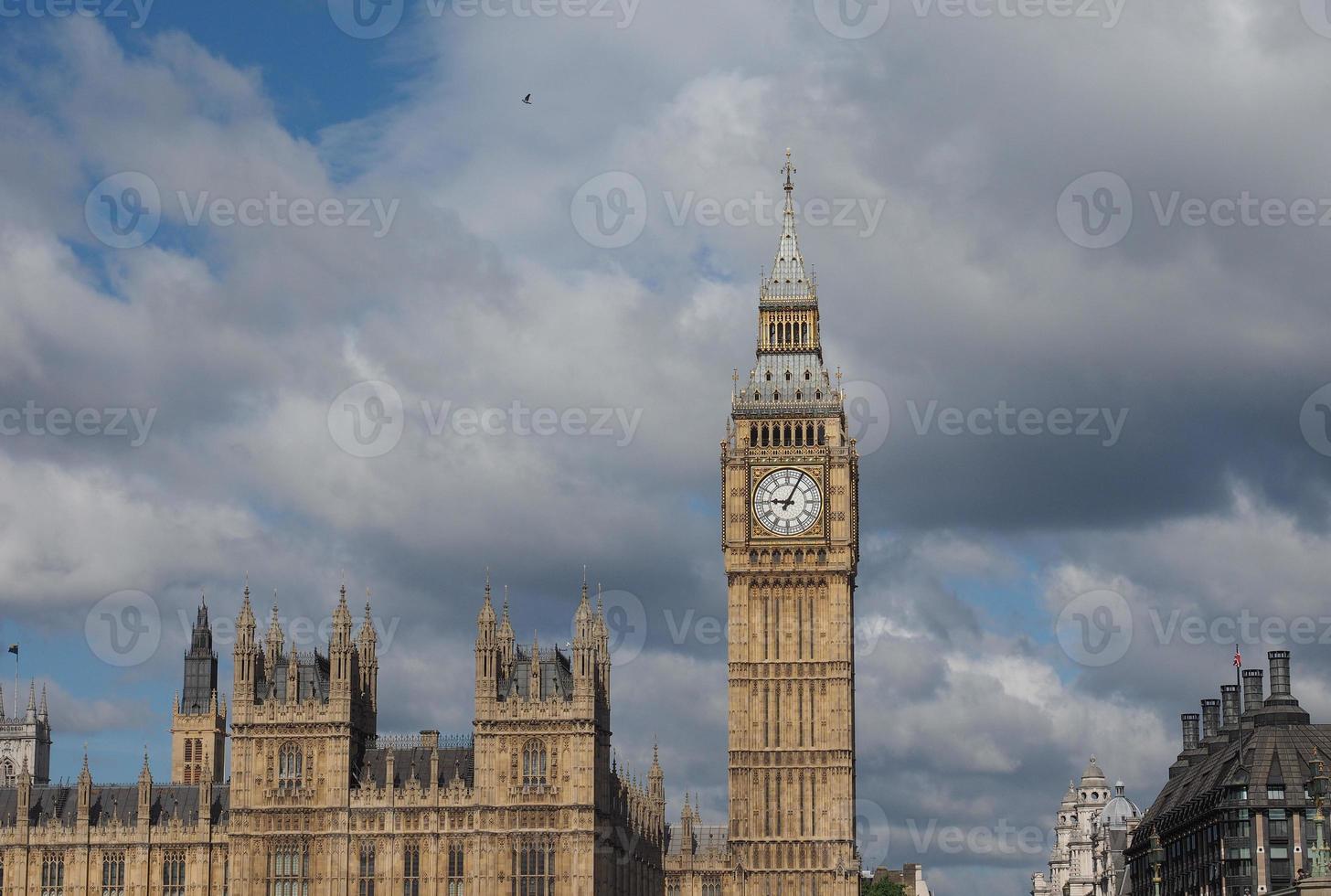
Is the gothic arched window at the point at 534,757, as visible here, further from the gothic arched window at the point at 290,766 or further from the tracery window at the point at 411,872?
the gothic arched window at the point at 290,766

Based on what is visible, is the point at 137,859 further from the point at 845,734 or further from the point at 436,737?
the point at 845,734

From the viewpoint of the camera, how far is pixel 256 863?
148 meters

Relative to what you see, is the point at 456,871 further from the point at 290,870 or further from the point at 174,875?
the point at 174,875

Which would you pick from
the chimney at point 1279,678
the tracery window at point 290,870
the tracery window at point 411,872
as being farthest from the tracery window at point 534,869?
the chimney at point 1279,678

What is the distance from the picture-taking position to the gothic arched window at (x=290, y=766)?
149m

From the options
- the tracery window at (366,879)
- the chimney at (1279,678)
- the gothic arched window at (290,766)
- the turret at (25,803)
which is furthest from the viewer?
the chimney at (1279,678)

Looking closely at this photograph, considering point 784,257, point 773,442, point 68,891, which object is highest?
point 784,257

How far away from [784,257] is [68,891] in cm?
7064

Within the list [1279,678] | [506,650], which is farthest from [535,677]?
[1279,678]

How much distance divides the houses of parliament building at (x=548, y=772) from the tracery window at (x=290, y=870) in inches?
4.6

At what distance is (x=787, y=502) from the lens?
172 m

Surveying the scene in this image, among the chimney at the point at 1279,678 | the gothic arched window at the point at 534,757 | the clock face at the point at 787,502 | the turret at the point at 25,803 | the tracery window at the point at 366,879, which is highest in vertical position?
the clock face at the point at 787,502

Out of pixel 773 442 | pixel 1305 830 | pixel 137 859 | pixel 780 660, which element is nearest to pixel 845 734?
pixel 780 660

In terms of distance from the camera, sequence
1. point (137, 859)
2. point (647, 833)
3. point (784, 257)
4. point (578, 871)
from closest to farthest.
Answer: point (578, 871)
point (137, 859)
point (647, 833)
point (784, 257)
